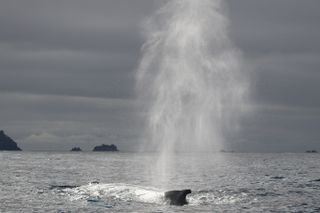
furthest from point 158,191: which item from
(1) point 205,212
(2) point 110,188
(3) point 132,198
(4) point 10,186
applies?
(4) point 10,186

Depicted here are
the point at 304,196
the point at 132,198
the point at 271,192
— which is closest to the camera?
the point at 132,198

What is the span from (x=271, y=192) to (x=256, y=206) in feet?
55.2

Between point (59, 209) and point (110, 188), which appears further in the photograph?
point (110, 188)

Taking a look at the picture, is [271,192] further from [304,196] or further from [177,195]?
[177,195]

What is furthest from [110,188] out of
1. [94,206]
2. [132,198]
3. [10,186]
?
[10,186]

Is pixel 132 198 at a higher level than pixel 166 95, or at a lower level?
lower

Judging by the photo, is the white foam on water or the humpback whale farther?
the white foam on water

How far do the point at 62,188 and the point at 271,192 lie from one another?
2556 cm

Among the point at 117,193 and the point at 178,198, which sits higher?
the point at 117,193

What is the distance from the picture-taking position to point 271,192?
7050 cm

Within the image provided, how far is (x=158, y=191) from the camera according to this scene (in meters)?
61.5

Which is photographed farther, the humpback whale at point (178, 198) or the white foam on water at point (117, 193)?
the white foam on water at point (117, 193)

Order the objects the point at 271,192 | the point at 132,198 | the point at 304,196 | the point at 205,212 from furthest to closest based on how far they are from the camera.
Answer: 1. the point at 271,192
2. the point at 304,196
3. the point at 132,198
4. the point at 205,212

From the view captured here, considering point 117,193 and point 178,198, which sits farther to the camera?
point 117,193
